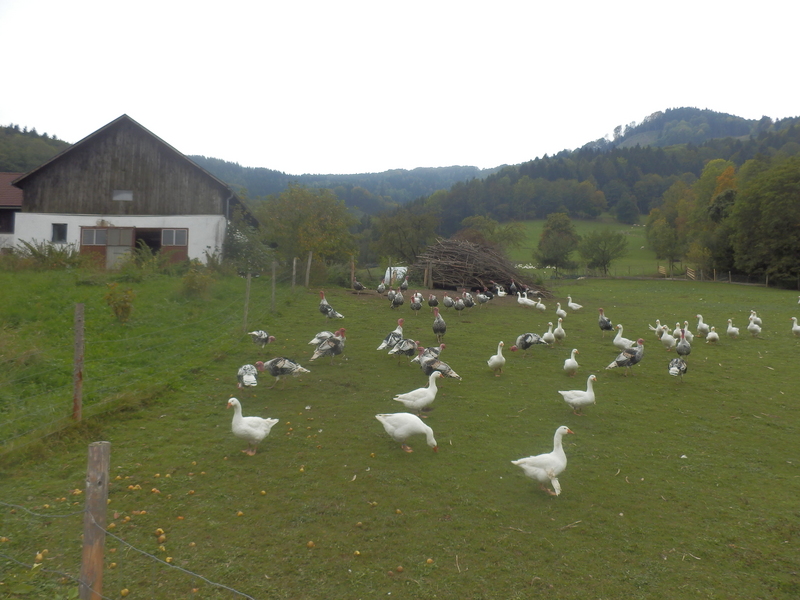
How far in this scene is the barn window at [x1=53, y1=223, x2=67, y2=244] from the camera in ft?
84.6

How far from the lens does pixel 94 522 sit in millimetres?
3045

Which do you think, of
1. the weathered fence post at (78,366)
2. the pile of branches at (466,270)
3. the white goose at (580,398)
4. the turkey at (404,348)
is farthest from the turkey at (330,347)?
the pile of branches at (466,270)

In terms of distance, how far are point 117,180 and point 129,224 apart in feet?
7.75

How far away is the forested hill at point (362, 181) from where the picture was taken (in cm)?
9169

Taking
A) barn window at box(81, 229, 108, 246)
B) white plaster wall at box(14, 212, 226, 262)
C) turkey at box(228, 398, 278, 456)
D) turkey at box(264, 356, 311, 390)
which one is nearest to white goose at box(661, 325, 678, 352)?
turkey at box(264, 356, 311, 390)

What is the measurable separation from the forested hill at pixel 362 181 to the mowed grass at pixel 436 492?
43.3m

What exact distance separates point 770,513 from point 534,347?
8614 millimetres

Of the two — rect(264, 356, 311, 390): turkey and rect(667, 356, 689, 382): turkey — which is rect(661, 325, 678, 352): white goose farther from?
rect(264, 356, 311, 390): turkey

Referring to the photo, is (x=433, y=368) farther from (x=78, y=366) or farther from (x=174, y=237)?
(x=174, y=237)

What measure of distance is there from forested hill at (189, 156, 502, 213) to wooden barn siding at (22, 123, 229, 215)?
2354 cm

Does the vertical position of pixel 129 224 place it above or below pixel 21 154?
below

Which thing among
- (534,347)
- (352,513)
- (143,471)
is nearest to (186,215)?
(534,347)

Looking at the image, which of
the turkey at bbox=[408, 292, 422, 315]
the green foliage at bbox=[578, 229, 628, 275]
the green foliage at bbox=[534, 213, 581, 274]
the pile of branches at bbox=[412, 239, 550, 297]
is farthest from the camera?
the green foliage at bbox=[578, 229, 628, 275]

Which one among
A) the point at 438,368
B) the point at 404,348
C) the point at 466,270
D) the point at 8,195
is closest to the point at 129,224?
the point at 8,195
